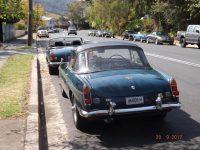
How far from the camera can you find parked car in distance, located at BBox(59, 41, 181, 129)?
7.32m

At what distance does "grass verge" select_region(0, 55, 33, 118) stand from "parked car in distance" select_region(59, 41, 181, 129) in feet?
4.51

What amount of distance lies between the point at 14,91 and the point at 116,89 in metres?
4.91

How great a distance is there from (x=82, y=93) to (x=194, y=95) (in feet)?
15.2

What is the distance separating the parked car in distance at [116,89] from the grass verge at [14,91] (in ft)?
4.51

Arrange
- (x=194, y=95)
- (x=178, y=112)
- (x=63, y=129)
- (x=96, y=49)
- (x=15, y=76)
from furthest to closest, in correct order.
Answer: (x=15, y=76) < (x=194, y=95) < (x=178, y=112) < (x=96, y=49) < (x=63, y=129)

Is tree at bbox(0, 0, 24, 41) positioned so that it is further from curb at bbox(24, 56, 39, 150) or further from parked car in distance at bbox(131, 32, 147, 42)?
parked car in distance at bbox(131, 32, 147, 42)

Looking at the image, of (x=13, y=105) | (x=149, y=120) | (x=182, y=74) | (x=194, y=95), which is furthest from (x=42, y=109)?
(x=182, y=74)

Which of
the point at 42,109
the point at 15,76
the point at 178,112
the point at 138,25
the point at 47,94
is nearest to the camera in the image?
the point at 178,112

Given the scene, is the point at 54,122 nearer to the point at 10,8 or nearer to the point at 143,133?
the point at 143,133

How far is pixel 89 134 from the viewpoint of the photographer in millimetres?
7773

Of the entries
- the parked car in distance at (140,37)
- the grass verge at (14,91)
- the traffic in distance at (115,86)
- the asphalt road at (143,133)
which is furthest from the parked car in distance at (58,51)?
the parked car in distance at (140,37)

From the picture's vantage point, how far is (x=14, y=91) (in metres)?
11.6

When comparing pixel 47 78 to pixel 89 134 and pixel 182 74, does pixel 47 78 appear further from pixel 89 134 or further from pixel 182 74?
pixel 89 134

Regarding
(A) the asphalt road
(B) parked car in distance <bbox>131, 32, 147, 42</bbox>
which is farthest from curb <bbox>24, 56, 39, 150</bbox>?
(B) parked car in distance <bbox>131, 32, 147, 42</bbox>
